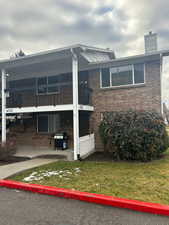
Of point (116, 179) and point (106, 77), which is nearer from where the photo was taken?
point (116, 179)

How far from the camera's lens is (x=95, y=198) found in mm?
3723

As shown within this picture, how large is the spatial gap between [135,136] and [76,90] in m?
3.53

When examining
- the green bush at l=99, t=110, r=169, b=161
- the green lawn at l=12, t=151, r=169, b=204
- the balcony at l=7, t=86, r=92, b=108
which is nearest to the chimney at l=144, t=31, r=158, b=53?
the balcony at l=7, t=86, r=92, b=108

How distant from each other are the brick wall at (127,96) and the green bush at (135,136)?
1.66 m

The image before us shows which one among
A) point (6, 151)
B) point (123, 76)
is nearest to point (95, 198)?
point (6, 151)

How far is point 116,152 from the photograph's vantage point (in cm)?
765

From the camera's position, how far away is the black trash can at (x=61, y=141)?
386 inches

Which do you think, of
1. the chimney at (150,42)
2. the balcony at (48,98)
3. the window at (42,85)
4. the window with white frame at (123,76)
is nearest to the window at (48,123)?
the balcony at (48,98)

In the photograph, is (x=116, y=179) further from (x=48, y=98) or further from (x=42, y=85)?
(x=42, y=85)

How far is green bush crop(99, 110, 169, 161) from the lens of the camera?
7199 mm

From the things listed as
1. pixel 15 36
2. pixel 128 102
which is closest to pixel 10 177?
pixel 128 102

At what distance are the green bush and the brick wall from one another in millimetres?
1659

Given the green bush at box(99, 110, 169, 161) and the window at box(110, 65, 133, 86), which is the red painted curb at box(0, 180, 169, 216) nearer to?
the green bush at box(99, 110, 169, 161)

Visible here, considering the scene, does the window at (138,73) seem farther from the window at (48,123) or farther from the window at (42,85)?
the window at (42,85)
